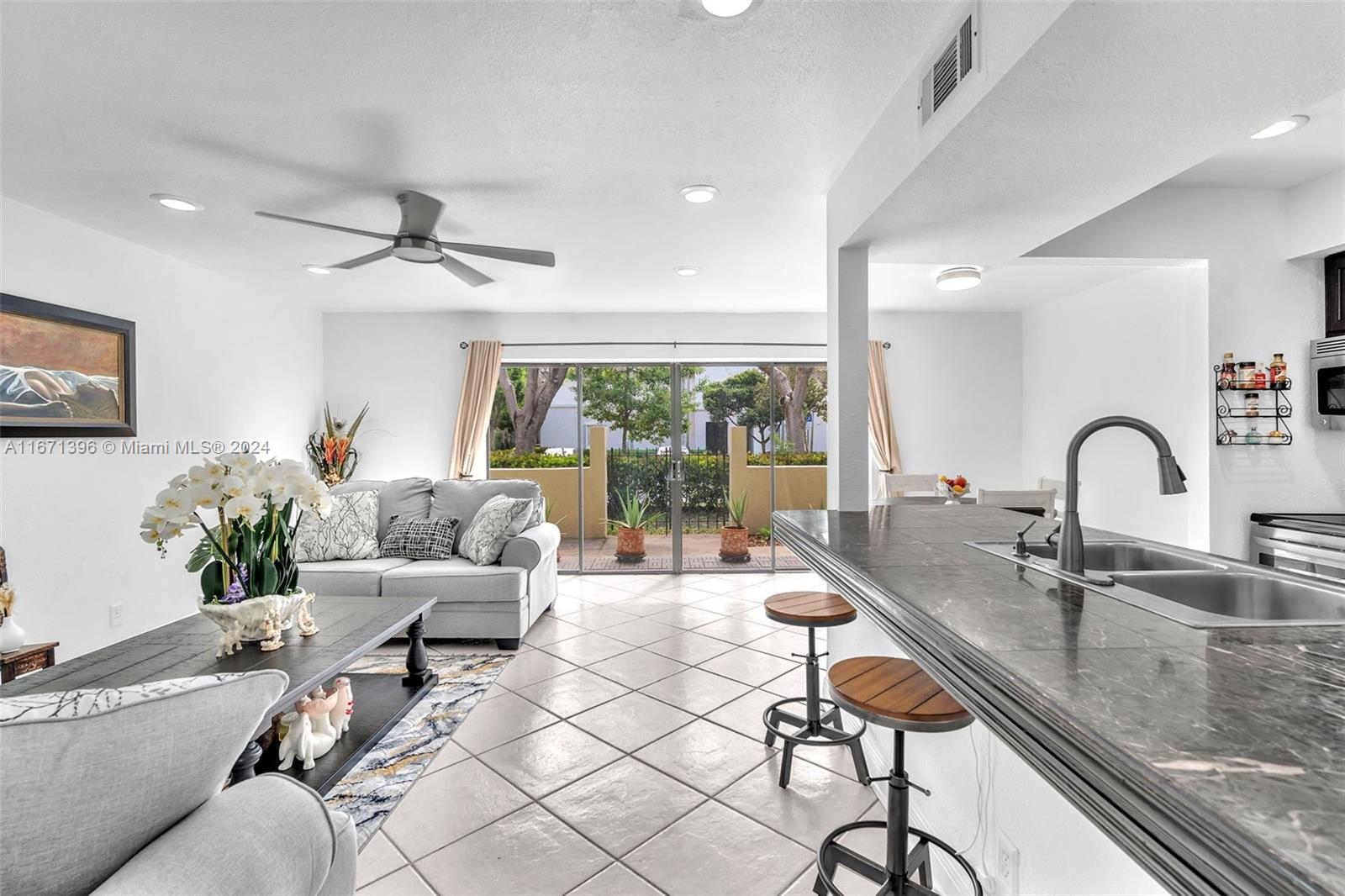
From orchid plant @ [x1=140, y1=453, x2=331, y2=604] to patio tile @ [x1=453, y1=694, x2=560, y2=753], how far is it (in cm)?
101

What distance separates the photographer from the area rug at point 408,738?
223 centimetres

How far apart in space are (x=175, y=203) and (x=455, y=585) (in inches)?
96.4

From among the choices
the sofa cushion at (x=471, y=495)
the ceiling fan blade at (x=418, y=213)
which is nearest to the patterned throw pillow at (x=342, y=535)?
the sofa cushion at (x=471, y=495)

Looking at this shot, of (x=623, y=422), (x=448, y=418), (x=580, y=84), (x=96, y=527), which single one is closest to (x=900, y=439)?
(x=623, y=422)

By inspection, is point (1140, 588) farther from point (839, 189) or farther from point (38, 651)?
point (38, 651)

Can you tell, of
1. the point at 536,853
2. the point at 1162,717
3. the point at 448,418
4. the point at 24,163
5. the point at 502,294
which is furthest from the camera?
the point at 448,418

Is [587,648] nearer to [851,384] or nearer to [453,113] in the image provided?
[851,384]

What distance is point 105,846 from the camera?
2.43 feet

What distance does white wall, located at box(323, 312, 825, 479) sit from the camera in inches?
228

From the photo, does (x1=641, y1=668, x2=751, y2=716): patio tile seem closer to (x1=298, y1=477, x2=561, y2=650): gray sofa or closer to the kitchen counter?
(x1=298, y1=477, x2=561, y2=650): gray sofa

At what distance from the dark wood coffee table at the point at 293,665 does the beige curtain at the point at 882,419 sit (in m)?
4.27

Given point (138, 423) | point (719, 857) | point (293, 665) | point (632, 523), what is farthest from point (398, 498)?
point (719, 857)

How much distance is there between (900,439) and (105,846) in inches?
235

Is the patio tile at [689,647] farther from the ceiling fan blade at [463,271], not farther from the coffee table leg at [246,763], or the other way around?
the ceiling fan blade at [463,271]
